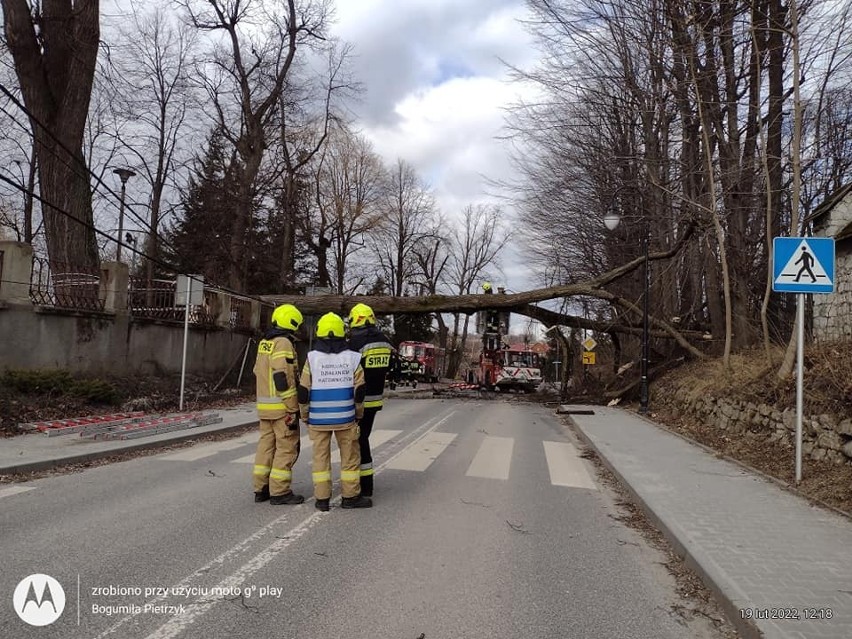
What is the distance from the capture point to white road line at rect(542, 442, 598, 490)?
8.77m

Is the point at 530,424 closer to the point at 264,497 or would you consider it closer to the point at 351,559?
the point at 264,497

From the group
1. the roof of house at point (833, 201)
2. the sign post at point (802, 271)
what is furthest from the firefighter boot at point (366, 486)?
the roof of house at point (833, 201)

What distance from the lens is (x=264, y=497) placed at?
6.71 metres

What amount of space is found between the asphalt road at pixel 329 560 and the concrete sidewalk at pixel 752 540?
40 centimetres

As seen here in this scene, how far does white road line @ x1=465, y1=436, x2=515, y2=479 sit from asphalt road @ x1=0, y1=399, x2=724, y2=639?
39cm

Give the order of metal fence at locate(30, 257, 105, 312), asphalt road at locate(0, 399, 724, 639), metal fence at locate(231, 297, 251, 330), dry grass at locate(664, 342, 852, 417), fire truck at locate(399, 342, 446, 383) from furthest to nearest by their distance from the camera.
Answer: fire truck at locate(399, 342, 446, 383) → metal fence at locate(231, 297, 251, 330) → metal fence at locate(30, 257, 105, 312) → dry grass at locate(664, 342, 852, 417) → asphalt road at locate(0, 399, 724, 639)

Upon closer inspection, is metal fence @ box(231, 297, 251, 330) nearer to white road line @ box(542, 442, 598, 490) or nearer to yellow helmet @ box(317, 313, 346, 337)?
white road line @ box(542, 442, 598, 490)

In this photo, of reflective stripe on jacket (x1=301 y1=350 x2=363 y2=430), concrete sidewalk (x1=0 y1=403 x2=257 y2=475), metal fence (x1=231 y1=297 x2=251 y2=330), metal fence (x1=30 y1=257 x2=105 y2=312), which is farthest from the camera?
metal fence (x1=231 y1=297 x2=251 y2=330)

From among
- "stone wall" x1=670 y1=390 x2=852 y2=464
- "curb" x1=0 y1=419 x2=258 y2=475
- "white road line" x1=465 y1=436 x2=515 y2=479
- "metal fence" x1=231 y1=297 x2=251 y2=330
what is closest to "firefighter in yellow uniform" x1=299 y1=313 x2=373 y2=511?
"white road line" x1=465 y1=436 x2=515 y2=479

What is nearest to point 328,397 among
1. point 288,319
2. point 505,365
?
point 288,319

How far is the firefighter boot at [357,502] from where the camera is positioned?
21.4ft

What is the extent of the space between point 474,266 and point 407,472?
51918 mm

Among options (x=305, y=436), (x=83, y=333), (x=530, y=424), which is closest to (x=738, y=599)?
(x=305, y=436)

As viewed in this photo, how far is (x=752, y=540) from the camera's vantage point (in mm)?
5602
